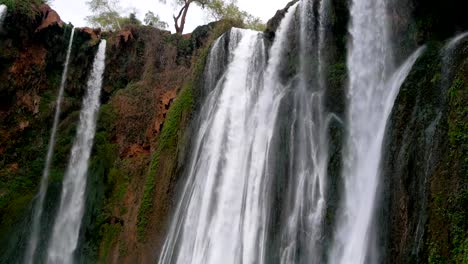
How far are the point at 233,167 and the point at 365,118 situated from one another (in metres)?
4.38

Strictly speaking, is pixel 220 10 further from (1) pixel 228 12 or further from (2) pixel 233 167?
(2) pixel 233 167

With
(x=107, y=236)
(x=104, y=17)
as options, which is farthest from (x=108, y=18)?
(x=107, y=236)

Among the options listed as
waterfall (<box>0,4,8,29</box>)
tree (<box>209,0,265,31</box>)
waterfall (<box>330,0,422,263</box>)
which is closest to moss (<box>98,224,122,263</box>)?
waterfall (<box>330,0,422,263</box>)

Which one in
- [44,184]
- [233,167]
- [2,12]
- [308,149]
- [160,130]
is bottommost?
[44,184]

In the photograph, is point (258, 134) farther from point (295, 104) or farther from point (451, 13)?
point (451, 13)

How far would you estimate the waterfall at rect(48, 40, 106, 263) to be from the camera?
671 inches

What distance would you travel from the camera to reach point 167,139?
57.7ft

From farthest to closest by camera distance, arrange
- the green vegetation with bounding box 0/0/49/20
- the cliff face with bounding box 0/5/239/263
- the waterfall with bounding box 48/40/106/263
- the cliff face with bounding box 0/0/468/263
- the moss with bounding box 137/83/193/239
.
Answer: the green vegetation with bounding box 0/0/49/20, the waterfall with bounding box 48/40/106/263, the cliff face with bounding box 0/5/239/263, the moss with bounding box 137/83/193/239, the cliff face with bounding box 0/0/468/263

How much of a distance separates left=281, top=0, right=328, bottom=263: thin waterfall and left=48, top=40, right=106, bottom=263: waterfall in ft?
30.7

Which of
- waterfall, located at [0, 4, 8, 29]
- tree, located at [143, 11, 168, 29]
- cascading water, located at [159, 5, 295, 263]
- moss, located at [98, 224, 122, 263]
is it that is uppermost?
tree, located at [143, 11, 168, 29]

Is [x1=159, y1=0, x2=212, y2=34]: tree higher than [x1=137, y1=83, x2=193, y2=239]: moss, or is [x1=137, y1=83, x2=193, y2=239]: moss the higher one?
[x1=159, y1=0, x2=212, y2=34]: tree

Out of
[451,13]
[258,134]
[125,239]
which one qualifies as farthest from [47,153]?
[451,13]

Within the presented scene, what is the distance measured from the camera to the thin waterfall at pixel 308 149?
1136cm

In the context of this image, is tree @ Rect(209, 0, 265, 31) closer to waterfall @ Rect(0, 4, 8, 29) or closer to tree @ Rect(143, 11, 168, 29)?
tree @ Rect(143, 11, 168, 29)
